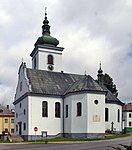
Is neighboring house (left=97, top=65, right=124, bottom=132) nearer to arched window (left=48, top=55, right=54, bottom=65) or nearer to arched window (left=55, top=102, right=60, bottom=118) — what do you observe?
arched window (left=55, top=102, right=60, bottom=118)

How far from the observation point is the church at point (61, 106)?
141 feet

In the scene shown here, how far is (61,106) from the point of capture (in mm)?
47094

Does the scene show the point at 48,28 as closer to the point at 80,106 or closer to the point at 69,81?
the point at 69,81

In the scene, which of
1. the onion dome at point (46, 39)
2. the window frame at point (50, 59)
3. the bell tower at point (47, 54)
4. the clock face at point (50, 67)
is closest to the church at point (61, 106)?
the clock face at point (50, 67)

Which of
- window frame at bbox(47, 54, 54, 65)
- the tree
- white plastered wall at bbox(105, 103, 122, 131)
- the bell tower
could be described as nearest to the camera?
white plastered wall at bbox(105, 103, 122, 131)

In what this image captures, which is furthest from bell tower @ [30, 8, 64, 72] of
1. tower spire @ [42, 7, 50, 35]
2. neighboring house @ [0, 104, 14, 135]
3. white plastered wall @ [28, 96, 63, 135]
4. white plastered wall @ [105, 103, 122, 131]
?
neighboring house @ [0, 104, 14, 135]

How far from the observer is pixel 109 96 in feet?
174

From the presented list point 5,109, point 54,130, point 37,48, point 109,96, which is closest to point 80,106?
point 54,130

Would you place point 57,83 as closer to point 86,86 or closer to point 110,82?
point 86,86

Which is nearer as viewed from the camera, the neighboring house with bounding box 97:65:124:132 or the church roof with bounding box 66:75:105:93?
the church roof with bounding box 66:75:105:93

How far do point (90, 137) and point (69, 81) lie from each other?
40.7ft

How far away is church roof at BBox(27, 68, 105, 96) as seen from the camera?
44.4 metres

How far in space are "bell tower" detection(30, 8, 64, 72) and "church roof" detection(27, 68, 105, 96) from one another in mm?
4199

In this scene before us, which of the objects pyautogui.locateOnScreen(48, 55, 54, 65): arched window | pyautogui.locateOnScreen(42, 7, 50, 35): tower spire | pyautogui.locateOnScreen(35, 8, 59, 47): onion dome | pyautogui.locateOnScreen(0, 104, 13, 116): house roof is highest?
pyautogui.locateOnScreen(42, 7, 50, 35): tower spire
